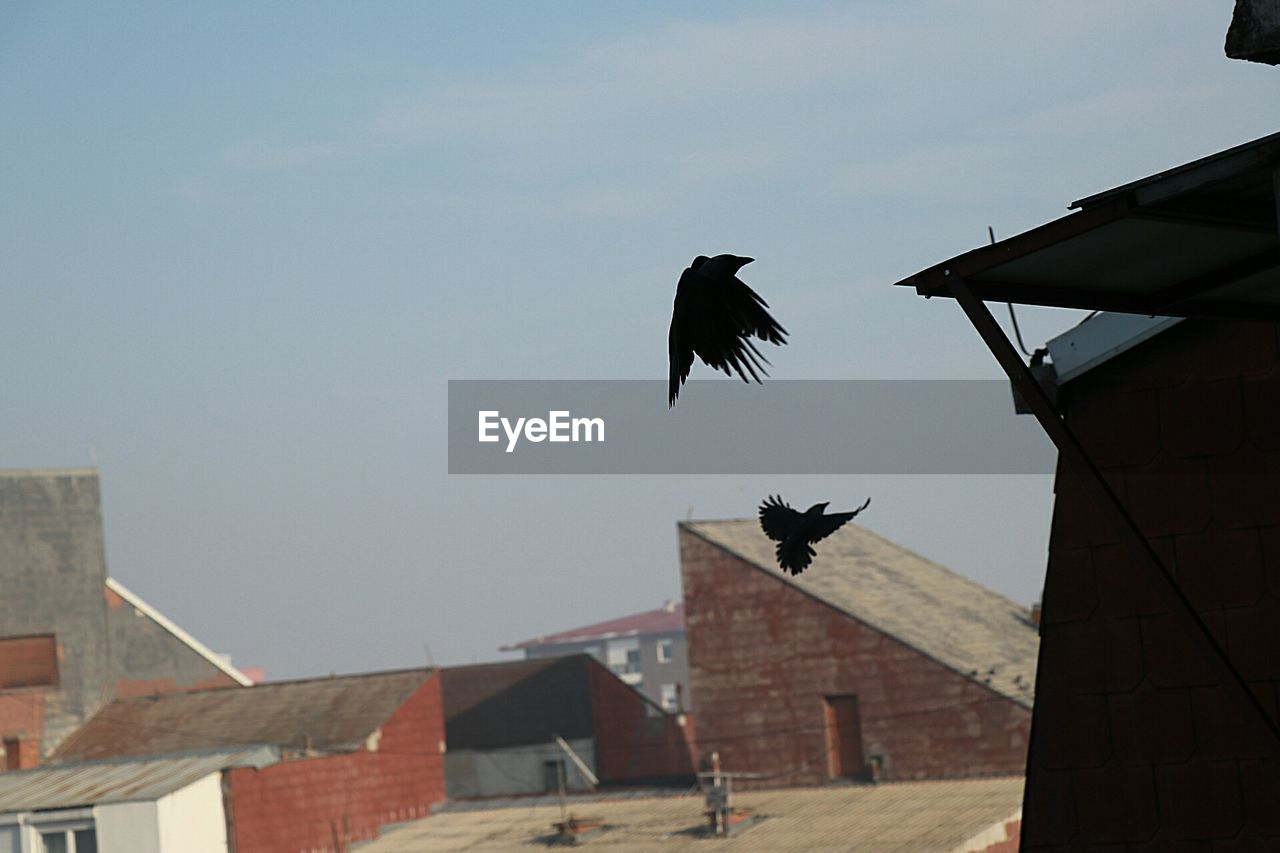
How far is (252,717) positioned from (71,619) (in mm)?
8490

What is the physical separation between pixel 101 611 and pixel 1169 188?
51.3 metres

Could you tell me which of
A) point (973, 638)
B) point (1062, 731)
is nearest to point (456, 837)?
point (973, 638)

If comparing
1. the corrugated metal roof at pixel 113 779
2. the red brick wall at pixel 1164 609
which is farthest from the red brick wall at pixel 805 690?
the red brick wall at pixel 1164 609

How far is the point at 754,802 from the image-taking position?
3869cm

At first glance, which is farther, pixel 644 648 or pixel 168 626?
pixel 644 648

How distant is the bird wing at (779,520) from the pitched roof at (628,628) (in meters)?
135

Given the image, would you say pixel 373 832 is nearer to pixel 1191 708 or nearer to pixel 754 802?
pixel 754 802

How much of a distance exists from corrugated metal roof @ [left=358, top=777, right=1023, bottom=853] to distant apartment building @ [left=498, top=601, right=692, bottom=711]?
94.7 metres

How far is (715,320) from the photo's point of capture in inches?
223

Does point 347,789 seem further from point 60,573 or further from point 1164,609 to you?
point 1164,609

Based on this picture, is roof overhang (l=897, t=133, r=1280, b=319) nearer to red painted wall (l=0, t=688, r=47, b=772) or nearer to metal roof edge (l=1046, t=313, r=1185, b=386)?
metal roof edge (l=1046, t=313, r=1185, b=386)

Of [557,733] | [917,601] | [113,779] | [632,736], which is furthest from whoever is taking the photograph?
[632,736]

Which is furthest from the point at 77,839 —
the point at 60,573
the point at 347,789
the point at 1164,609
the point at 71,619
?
the point at 1164,609

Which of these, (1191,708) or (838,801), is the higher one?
(1191,708)
